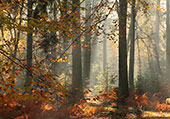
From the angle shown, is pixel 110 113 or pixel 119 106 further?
pixel 119 106

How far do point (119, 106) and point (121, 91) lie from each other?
1161 millimetres

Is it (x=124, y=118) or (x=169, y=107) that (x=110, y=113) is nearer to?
(x=124, y=118)

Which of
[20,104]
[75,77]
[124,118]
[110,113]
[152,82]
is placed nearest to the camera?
[20,104]

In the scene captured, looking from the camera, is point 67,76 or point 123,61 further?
point 67,76

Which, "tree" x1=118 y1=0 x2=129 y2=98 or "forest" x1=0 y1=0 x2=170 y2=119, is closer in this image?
"forest" x1=0 y1=0 x2=170 y2=119

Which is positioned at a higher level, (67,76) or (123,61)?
(123,61)

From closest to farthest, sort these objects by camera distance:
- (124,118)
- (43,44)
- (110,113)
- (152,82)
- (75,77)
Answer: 1. (124,118)
2. (110,113)
3. (43,44)
4. (75,77)
5. (152,82)

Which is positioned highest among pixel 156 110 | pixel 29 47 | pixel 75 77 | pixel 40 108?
pixel 29 47

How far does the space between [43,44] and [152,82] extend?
26.9ft

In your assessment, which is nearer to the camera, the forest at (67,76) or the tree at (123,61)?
the forest at (67,76)

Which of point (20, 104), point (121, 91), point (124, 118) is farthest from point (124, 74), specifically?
point (20, 104)

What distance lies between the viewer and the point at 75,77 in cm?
1063

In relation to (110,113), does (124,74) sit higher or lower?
higher

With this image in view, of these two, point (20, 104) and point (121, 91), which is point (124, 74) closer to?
point (121, 91)
